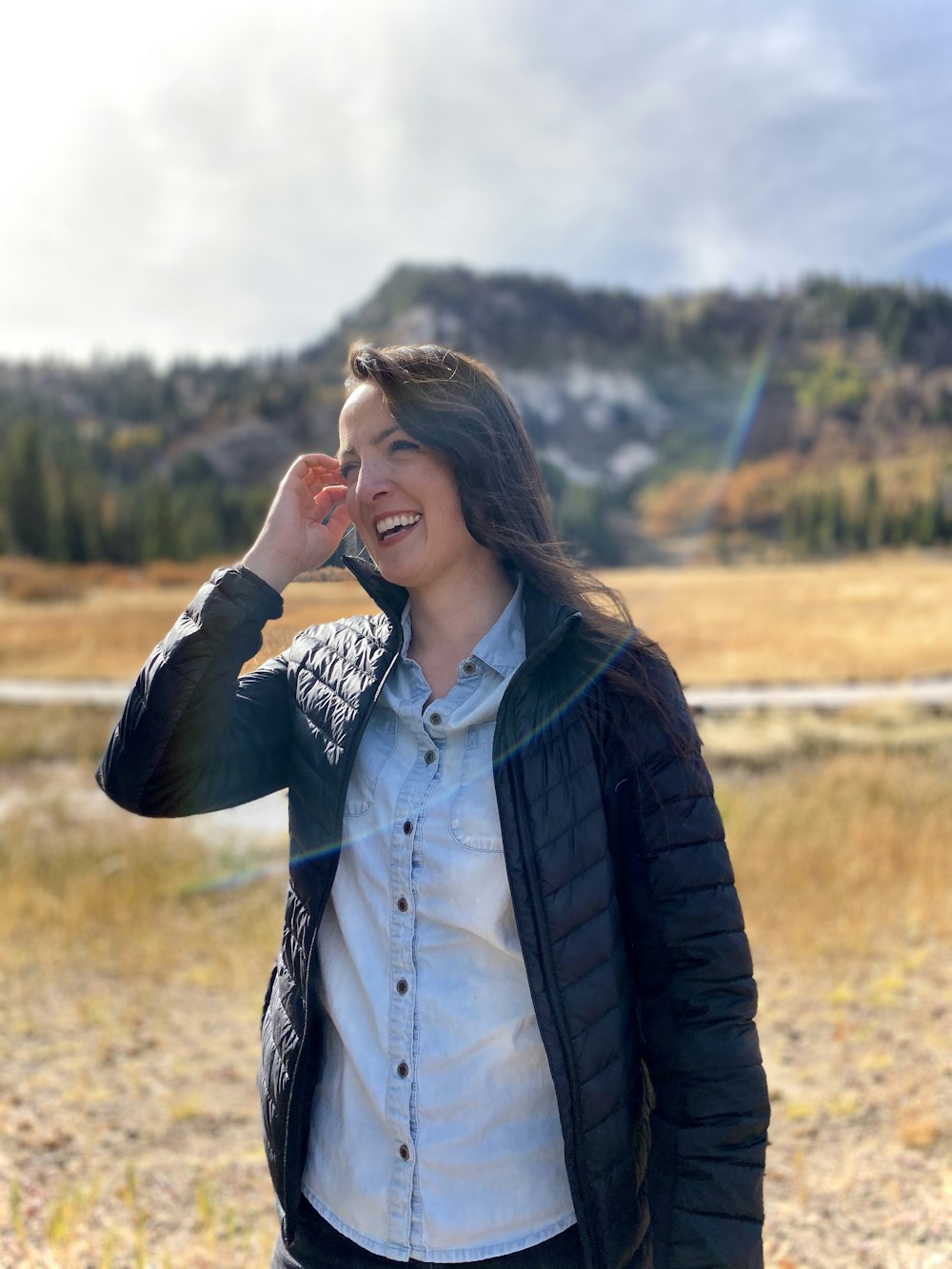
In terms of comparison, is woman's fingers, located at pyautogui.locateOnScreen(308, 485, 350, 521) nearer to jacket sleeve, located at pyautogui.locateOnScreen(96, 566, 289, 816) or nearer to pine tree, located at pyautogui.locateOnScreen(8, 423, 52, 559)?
jacket sleeve, located at pyautogui.locateOnScreen(96, 566, 289, 816)

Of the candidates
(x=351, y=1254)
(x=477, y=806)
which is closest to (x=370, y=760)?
(x=477, y=806)

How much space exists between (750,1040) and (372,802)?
77 centimetres

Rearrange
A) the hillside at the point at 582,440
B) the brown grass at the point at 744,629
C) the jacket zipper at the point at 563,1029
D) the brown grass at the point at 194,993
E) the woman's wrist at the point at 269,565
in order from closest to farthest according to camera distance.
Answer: the jacket zipper at the point at 563,1029
the woman's wrist at the point at 269,565
the brown grass at the point at 194,993
the brown grass at the point at 744,629
the hillside at the point at 582,440

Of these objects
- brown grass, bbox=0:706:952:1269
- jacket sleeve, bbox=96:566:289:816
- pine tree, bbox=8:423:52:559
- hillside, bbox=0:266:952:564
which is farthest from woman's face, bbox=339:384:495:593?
pine tree, bbox=8:423:52:559

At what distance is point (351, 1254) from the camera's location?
154 cm

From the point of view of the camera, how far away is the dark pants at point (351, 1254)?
58.1 inches

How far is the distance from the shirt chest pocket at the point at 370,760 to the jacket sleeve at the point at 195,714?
267mm

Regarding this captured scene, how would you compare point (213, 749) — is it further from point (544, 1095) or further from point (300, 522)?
point (544, 1095)

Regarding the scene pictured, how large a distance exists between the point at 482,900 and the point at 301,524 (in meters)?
0.81

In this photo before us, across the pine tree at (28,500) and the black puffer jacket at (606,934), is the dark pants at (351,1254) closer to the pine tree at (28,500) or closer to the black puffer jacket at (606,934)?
the black puffer jacket at (606,934)

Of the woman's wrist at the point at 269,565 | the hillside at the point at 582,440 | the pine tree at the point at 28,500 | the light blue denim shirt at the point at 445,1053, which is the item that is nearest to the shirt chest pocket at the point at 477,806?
the light blue denim shirt at the point at 445,1053

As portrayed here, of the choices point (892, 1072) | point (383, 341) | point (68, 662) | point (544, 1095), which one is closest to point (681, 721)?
point (544, 1095)

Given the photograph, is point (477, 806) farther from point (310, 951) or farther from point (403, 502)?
point (403, 502)

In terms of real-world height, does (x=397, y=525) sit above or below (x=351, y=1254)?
above
